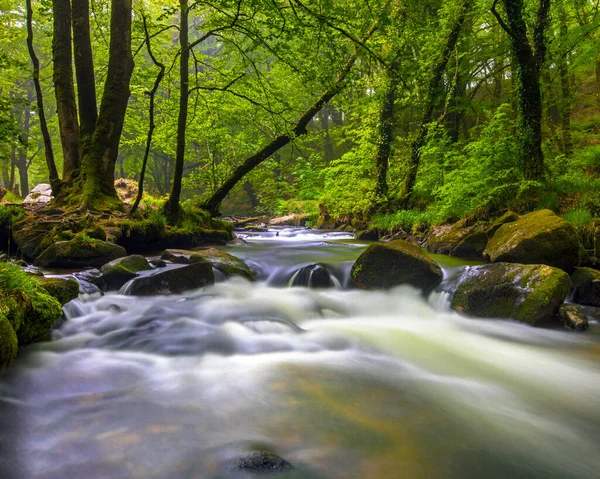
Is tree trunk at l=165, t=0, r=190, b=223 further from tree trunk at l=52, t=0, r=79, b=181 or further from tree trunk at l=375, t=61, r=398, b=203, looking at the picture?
tree trunk at l=375, t=61, r=398, b=203

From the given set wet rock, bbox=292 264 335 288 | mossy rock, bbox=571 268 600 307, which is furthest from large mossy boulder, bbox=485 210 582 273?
wet rock, bbox=292 264 335 288

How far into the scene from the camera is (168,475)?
1.88 metres

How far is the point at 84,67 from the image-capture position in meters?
8.63

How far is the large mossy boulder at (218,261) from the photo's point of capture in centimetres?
646

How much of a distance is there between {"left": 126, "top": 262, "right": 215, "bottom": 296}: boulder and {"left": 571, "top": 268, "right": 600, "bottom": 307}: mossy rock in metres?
5.43

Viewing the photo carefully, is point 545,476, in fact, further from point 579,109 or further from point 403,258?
point 579,109

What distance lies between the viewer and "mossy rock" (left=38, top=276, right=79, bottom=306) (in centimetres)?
397

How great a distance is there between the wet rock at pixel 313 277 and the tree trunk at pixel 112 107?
16.4ft

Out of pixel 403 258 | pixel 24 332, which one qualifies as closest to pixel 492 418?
pixel 403 258

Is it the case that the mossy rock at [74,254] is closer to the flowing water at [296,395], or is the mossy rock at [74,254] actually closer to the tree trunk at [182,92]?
the flowing water at [296,395]

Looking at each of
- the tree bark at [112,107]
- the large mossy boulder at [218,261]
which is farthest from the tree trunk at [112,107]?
the large mossy boulder at [218,261]

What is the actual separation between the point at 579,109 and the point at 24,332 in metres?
25.5

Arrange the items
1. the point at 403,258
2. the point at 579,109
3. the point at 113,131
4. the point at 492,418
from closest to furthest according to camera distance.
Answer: the point at 492,418 → the point at 403,258 → the point at 113,131 → the point at 579,109

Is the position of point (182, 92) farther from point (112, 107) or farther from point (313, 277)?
point (313, 277)
